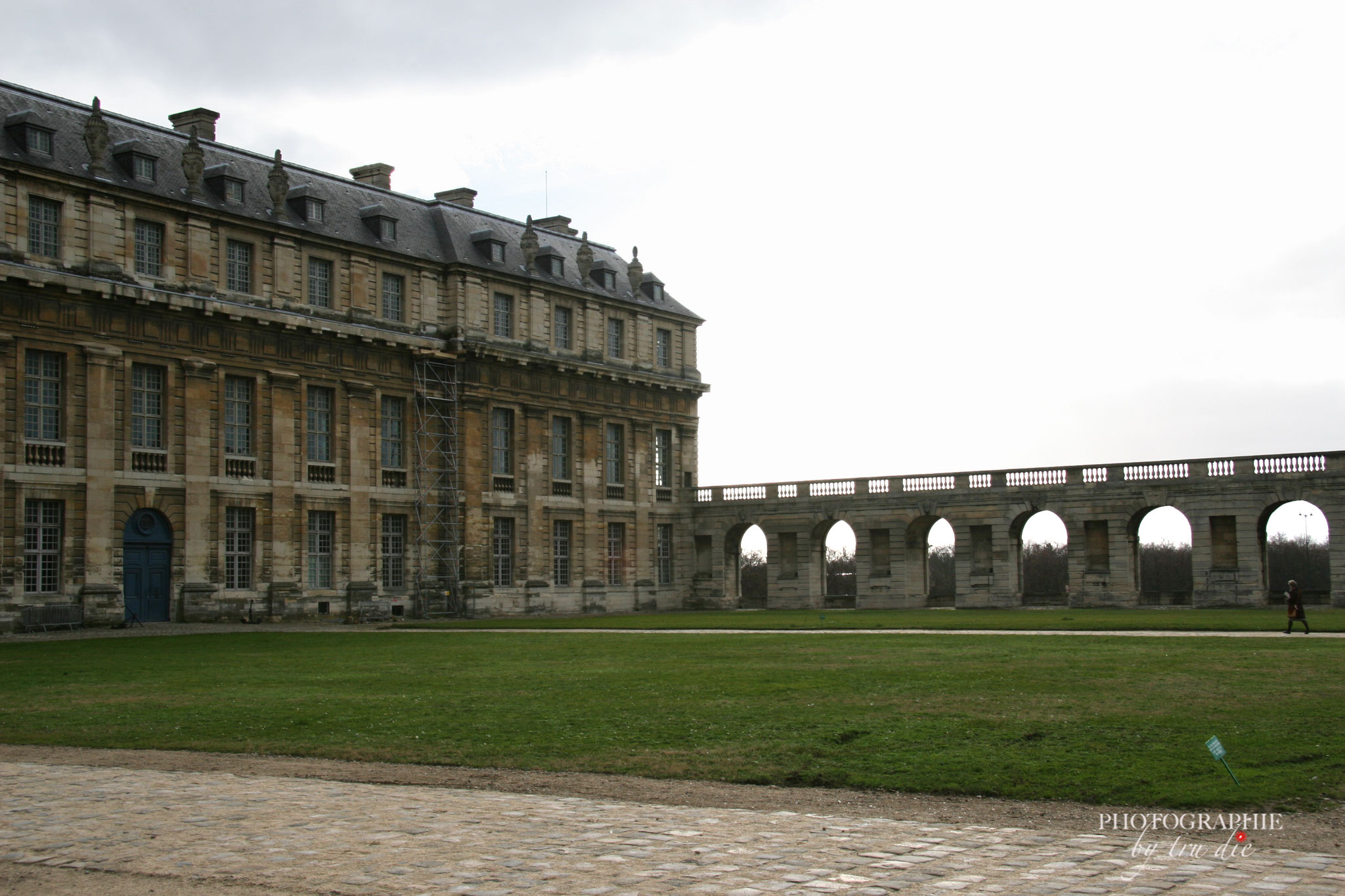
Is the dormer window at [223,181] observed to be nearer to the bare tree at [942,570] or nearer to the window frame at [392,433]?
the window frame at [392,433]

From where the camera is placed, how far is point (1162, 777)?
11133 mm

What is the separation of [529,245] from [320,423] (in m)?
14.2

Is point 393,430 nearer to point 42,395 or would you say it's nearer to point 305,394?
point 305,394

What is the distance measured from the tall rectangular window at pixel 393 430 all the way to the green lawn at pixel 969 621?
6766 mm

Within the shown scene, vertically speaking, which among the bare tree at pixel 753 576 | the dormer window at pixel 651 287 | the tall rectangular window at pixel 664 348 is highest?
the dormer window at pixel 651 287

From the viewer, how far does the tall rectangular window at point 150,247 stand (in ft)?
→ 135

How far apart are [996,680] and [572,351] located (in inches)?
1593

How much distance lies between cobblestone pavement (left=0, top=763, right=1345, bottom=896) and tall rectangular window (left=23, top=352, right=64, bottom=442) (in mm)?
30494

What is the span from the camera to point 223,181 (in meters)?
44.6

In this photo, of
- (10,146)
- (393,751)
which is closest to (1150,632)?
(393,751)

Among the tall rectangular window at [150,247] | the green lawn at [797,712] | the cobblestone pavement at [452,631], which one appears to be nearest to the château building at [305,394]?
the tall rectangular window at [150,247]

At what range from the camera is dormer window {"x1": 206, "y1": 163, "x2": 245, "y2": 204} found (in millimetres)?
44500

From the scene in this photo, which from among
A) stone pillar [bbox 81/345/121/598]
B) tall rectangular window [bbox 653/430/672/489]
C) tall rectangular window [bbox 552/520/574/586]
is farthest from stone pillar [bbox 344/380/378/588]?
tall rectangular window [bbox 653/430/672/489]

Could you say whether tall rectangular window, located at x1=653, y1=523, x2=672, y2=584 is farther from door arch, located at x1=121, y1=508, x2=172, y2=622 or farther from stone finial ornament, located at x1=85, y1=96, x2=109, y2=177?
stone finial ornament, located at x1=85, y1=96, x2=109, y2=177
